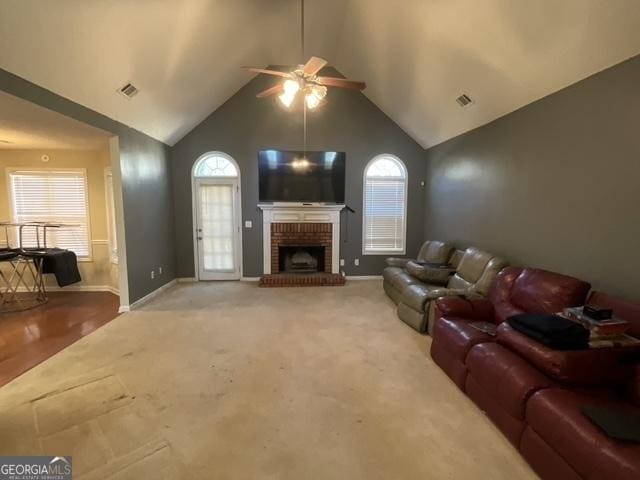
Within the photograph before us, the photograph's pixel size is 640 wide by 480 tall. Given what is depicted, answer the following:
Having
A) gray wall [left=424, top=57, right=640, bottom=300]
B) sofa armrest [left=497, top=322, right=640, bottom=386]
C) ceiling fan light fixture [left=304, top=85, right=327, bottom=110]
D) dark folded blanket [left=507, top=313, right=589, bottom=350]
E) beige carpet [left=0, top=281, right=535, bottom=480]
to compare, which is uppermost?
ceiling fan light fixture [left=304, top=85, right=327, bottom=110]

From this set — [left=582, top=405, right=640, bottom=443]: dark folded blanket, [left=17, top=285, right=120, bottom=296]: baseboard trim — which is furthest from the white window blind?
[left=582, top=405, right=640, bottom=443]: dark folded blanket

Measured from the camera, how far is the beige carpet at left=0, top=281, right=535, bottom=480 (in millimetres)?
1777

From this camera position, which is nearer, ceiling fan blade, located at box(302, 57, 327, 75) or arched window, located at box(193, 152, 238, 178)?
ceiling fan blade, located at box(302, 57, 327, 75)

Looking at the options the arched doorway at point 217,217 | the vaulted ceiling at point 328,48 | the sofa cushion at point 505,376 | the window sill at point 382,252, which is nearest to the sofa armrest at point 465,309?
the sofa cushion at point 505,376

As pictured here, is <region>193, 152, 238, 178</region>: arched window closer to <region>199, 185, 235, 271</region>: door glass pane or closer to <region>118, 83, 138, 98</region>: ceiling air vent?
<region>199, 185, 235, 271</region>: door glass pane

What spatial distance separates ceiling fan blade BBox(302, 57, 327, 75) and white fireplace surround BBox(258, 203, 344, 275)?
10.1 ft

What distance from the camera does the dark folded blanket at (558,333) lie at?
73.5 inches

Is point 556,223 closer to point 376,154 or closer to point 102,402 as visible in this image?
point 376,154

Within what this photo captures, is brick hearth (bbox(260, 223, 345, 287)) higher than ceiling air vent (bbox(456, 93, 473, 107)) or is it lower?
lower

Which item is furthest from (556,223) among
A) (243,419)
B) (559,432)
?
(243,419)

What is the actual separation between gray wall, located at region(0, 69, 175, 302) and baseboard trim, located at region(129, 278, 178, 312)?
0.20 feet

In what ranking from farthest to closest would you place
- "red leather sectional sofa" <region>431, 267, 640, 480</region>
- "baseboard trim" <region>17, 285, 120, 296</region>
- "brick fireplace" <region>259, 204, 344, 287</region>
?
"brick fireplace" <region>259, 204, 344, 287</region> < "baseboard trim" <region>17, 285, 120, 296</region> < "red leather sectional sofa" <region>431, 267, 640, 480</region>

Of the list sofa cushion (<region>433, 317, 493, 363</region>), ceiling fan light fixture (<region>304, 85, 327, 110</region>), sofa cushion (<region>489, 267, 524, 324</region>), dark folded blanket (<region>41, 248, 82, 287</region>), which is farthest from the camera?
dark folded blanket (<region>41, 248, 82, 287</region>)

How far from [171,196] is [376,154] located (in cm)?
405
